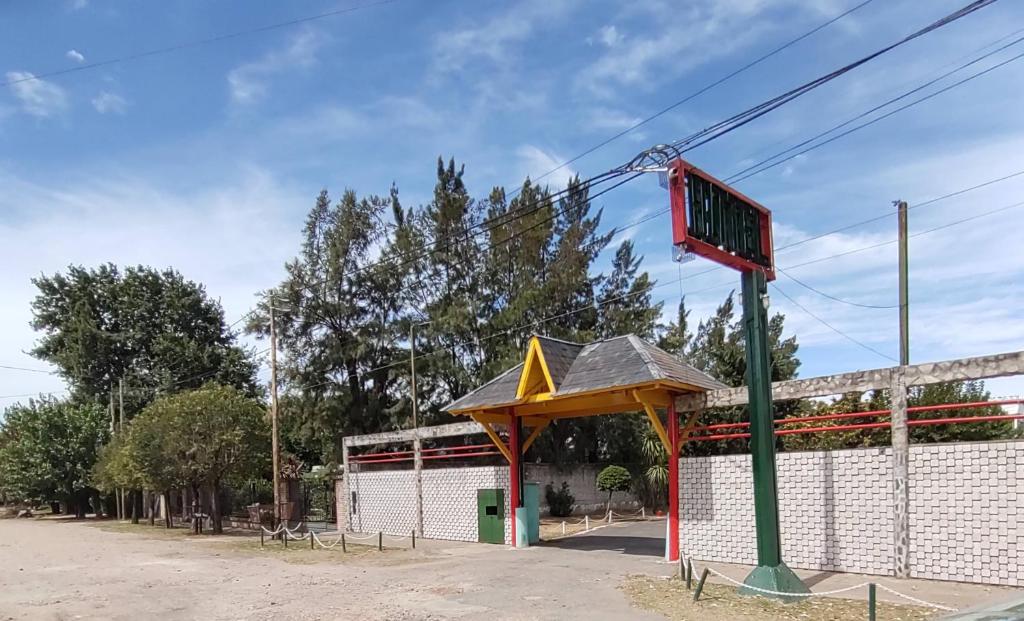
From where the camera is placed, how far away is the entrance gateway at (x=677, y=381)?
12.0 meters

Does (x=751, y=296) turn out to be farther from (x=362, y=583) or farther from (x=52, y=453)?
(x=52, y=453)

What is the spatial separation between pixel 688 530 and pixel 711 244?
22.4 feet

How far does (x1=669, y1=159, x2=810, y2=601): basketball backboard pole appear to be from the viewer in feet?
38.7

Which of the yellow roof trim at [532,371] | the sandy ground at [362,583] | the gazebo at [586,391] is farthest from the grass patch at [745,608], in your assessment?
the yellow roof trim at [532,371]

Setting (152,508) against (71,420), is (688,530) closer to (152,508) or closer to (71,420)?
(152,508)

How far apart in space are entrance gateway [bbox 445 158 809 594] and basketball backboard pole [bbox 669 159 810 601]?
16 mm

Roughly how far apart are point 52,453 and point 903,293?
42.3 meters

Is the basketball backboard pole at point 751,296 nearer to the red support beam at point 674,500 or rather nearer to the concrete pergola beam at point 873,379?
the concrete pergola beam at point 873,379

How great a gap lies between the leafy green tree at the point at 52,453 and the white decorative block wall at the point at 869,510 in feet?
127

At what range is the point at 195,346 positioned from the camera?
49.0 m

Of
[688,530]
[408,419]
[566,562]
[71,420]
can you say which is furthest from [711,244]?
[71,420]

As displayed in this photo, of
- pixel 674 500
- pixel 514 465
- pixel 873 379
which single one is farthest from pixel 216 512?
pixel 873 379

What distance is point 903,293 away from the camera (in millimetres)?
21469

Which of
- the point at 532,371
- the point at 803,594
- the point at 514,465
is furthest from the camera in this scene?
the point at 514,465
